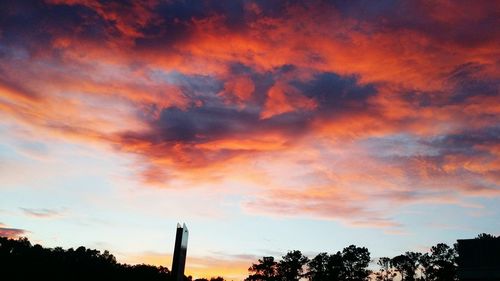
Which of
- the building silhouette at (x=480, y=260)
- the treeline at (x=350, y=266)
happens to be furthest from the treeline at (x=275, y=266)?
the building silhouette at (x=480, y=260)

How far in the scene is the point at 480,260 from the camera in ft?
180

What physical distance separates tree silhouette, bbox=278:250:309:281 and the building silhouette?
103849 mm

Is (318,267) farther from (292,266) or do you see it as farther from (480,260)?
(480,260)

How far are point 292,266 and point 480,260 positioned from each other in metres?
106

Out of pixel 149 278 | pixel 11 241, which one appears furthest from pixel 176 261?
pixel 11 241

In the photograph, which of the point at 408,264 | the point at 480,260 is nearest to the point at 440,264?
the point at 408,264

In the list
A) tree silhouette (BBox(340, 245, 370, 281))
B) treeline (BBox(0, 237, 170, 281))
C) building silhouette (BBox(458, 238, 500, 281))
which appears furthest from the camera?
tree silhouette (BBox(340, 245, 370, 281))

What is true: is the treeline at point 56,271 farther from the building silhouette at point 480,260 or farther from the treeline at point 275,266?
the building silhouette at point 480,260

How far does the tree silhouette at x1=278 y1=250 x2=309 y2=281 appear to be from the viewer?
15550cm

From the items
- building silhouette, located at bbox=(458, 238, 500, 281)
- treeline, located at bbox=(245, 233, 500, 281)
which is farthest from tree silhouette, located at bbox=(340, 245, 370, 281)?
building silhouette, located at bbox=(458, 238, 500, 281)

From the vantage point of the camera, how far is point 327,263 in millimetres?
149750

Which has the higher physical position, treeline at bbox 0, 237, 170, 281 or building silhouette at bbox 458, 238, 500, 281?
building silhouette at bbox 458, 238, 500, 281

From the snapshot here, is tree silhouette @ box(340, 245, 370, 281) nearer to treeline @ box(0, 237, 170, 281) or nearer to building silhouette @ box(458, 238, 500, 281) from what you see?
treeline @ box(0, 237, 170, 281)

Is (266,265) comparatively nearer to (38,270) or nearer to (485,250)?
(38,270)
